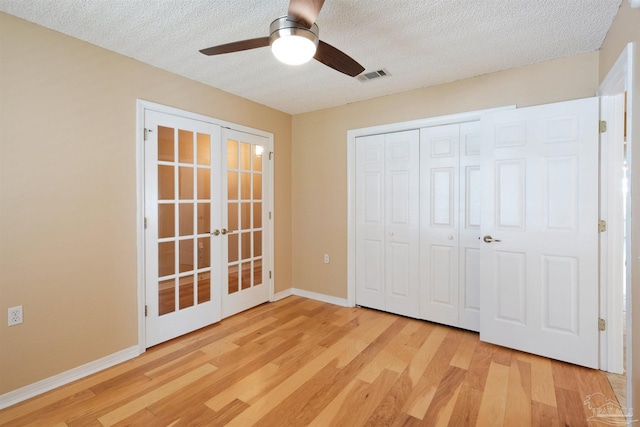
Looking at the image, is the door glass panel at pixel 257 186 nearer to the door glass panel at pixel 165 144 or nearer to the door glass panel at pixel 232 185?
the door glass panel at pixel 232 185

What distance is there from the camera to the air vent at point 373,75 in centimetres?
283

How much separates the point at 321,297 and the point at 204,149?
2.32m

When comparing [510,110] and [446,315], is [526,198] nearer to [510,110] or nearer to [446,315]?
[510,110]

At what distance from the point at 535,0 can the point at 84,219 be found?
3403 mm

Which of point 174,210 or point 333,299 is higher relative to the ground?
point 174,210

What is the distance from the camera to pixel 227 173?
132 inches

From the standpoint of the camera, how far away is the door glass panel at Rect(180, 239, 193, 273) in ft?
9.53

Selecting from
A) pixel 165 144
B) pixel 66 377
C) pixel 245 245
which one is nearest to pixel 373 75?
pixel 165 144

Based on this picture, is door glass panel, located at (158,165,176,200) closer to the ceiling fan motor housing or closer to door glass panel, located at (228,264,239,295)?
door glass panel, located at (228,264,239,295)

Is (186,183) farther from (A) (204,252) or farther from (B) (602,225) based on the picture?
(B) (602,225)

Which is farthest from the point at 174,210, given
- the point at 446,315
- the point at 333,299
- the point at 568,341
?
the point at 568,341

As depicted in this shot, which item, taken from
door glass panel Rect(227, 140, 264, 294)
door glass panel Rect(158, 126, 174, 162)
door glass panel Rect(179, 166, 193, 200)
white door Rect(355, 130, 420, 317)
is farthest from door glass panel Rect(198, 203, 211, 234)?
white door Rect(355, 130, 420, 317)

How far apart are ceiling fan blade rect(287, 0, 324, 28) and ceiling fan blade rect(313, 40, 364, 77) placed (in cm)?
17

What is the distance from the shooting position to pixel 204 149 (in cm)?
310
